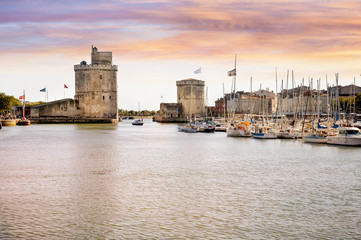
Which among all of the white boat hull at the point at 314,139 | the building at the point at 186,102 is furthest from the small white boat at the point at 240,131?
the building at the point at 186,102

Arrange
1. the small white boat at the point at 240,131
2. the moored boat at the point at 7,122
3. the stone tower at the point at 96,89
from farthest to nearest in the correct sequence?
1. the stone tower at the point at 96,89
2. the moored boat at the point at 7,122
3. the small white boat at the point at 240,131

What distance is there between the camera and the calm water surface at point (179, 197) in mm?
10641

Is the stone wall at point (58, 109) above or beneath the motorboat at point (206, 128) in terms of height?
above

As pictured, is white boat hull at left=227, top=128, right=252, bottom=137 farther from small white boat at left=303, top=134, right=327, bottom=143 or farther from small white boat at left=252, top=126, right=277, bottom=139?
small white boat at left=303, top=134, right=327, bottom=143

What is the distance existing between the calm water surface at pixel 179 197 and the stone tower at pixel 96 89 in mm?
48396

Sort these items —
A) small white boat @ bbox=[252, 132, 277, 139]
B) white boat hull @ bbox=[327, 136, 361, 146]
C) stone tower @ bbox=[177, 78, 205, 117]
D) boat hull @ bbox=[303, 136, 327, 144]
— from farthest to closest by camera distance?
stone tower @ bbox=[177, 78, 205, 117], small white boat @ bbox=[252, 132, 277, 139], boat hull @ bbox=[303, 136, 327, 144], white boat hull @ bbox=[327, 136, 361, 146]

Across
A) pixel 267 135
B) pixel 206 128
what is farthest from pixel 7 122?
pixel 267 135

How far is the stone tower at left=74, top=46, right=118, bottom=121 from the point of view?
2817 inches

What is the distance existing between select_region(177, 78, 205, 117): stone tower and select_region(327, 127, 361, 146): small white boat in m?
58.0

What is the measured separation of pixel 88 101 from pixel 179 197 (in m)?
60.5

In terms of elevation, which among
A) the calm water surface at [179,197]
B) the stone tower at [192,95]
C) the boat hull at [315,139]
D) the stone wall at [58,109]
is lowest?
the calm water surface at [179,197]

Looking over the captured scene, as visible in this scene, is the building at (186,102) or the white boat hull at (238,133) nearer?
the white boat hull at (238,133)

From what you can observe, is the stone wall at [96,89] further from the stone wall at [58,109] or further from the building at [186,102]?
the building at [186,102]

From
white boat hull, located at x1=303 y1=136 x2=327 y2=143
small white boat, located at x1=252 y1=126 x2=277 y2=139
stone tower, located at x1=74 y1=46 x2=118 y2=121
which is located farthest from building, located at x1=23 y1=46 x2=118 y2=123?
white boat hull, located at x1=303 y1=136 x2=327 y2=143
